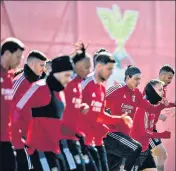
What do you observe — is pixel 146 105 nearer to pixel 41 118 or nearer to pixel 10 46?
pixel 41 118

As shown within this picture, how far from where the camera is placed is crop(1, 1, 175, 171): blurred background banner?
1509 cm

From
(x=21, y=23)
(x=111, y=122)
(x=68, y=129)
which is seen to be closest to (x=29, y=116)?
(x=68, y=129)

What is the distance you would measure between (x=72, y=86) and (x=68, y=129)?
0.49m

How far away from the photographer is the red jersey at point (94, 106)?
30.0ft

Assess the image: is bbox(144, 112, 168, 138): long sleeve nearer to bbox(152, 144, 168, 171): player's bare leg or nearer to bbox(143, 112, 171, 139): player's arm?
bbox(143, 112, 171, 139): player's arm

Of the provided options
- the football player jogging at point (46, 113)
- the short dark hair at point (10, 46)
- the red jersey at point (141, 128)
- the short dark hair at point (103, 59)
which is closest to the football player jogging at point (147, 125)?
the red jersey at point (141, 128)

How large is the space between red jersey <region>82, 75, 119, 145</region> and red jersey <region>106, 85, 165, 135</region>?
1.37 metres

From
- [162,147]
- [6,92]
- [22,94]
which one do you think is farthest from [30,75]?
[162,147]

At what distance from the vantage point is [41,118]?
8.21 metres

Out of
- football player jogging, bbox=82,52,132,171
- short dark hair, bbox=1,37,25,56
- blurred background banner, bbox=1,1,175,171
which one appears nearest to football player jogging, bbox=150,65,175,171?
football player jogging, bbox=82,52,132,171

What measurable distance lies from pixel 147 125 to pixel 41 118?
3352mm

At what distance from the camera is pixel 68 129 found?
28.4 feet

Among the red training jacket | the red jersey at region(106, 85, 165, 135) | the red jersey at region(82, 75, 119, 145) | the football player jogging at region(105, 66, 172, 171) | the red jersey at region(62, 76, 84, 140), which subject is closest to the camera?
the red training jacket

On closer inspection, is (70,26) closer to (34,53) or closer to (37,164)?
(34,53)
